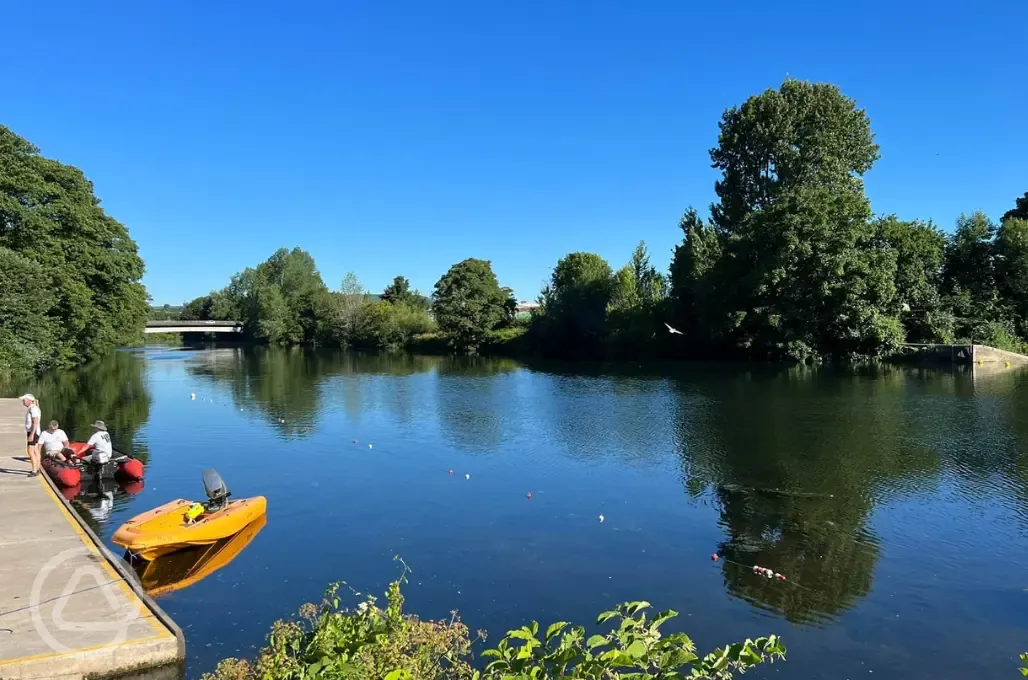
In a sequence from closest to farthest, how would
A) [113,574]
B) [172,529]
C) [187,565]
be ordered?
[113,574]
[172,529]
[187,565]

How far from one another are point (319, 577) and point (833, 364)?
144ft

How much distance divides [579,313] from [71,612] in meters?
61.9

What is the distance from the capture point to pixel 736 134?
55438 millimetres

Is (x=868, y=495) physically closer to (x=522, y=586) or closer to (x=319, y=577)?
(x=522, y=586)

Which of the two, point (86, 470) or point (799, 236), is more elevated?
point (799, 236)

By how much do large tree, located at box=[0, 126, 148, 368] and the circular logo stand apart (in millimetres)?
34742

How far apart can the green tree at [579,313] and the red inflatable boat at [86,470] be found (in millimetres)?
51133

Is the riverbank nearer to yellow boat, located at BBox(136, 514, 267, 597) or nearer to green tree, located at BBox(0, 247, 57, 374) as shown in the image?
yellow boat, located at BBox(136, 514, 267, 597)

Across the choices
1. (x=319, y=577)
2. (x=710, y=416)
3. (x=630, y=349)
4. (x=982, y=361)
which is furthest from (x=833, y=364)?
(x=319, y=577)

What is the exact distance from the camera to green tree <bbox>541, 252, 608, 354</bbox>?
67562 mm

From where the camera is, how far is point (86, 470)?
17516 millimetres

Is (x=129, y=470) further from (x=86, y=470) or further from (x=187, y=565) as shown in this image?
(x=187, y=565)

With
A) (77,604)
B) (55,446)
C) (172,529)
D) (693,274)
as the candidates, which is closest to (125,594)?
(77,604)

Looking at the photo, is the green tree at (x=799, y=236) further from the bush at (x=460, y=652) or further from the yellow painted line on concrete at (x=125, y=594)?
the bush at (x=460, y=652)
